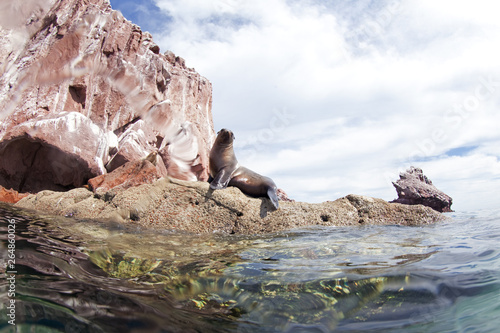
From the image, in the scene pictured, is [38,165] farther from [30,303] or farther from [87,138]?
[30,303]

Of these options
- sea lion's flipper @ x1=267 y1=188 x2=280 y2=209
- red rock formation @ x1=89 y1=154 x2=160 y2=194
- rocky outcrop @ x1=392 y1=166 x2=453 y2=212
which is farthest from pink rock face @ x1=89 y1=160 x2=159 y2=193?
Result: rocky outcrop @ x1=392 y1=166 x2=453 y2=212

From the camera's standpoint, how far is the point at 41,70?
13.5 meters

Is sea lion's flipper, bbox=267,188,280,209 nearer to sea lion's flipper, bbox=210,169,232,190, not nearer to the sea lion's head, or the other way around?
sea lion's flipper, bbox=210,169,232,190

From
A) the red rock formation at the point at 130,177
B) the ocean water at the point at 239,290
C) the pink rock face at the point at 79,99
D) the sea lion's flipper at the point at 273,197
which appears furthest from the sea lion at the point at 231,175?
the pink rock face at the point at 79,99

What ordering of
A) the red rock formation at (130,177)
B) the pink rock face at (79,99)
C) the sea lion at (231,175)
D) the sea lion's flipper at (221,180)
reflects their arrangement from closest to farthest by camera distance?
1. the sea lion's flipper at (221,180)
2. the sea lion at (231,175)
3. the red rock formation at (130,177)
4. the pink rock face at (79,99)

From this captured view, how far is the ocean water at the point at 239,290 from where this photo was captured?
1.52 metres

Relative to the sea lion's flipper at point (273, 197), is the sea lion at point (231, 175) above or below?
above

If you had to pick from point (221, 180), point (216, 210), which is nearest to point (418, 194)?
point (221, 180)

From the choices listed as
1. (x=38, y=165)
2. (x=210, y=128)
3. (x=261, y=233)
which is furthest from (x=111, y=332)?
(x=210, y=128)

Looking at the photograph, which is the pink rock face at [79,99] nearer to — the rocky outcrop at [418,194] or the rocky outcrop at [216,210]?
the rocky outcrop at [216,210]

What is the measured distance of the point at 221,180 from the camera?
6.51 meters

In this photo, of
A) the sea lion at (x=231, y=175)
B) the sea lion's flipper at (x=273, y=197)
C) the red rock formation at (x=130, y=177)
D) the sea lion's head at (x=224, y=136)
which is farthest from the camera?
the sea lion's head at (x=224, y=136)

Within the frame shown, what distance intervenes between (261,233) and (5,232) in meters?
3.53

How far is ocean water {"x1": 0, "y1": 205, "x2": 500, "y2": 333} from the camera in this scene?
60.0 inches
